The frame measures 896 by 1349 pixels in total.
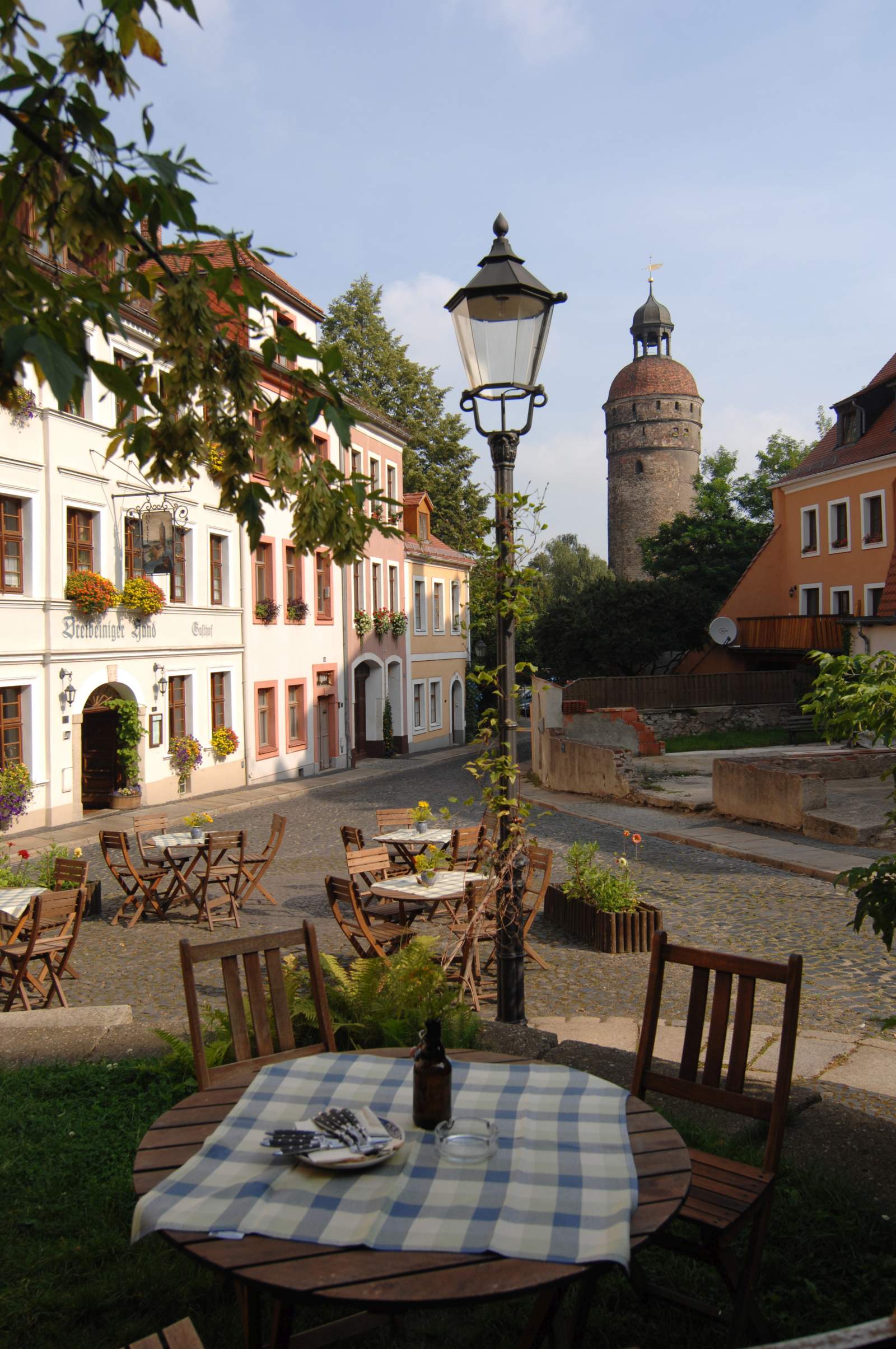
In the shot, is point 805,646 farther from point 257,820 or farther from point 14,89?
point 14,89

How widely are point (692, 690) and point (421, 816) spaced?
25484 millimetres

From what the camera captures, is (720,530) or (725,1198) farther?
(720,530)

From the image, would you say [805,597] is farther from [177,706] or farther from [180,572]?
[177,706]

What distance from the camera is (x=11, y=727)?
19.3m

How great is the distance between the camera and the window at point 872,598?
116ft

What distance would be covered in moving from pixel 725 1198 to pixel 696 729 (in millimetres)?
32167

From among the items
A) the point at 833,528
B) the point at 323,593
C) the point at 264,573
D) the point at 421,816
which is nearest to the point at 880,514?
the point at 833,528

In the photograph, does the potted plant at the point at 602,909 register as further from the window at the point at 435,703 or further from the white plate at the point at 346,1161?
the window at the point at 435,703

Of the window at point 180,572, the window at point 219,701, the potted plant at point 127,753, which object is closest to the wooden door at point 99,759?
the potted plant at point 127,753

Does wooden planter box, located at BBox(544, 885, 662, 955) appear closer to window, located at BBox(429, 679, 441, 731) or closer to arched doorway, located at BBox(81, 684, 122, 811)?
arched doorway, located at BBox(81, 684, 122, 811)

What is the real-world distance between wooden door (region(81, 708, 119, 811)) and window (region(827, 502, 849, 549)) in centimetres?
2563

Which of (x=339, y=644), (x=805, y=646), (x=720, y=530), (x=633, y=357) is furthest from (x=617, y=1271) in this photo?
(x=633, y=357)

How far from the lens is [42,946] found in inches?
336

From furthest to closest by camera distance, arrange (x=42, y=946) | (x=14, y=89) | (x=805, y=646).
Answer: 1. (x=805, y=646)
2. (x=42, y=946)
3. (x=14, y=89)
